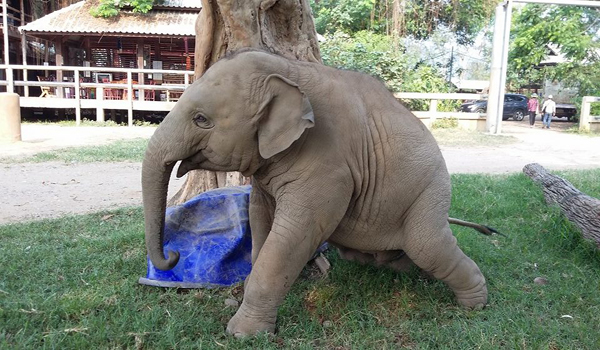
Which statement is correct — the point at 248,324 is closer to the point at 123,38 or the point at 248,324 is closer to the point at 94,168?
the point at 94,168

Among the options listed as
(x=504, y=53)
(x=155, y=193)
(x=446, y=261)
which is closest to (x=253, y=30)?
(x=155, y=193)

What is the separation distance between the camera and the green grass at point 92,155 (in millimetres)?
11102

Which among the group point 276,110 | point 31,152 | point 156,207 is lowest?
point 31,152

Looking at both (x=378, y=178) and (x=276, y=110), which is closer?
(x=276, y=110)

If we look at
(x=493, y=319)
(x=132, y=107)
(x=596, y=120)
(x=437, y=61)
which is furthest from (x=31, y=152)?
(x=437, y=61)

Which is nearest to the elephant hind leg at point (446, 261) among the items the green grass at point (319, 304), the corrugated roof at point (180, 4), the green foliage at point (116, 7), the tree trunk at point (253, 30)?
the green grass at point (319, 304)

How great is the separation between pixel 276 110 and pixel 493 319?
2.07m

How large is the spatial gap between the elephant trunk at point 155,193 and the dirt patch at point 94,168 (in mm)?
4075

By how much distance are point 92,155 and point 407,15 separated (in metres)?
18.2

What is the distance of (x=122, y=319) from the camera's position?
3.26 meters

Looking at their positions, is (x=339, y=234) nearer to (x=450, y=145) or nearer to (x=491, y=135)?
(x=450, y=145)

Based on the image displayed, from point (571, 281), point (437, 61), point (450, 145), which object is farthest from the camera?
point (437, 61)

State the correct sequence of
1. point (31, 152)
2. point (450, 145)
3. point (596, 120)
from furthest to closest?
point (596, 120), point (450, 145), point (31, 152)

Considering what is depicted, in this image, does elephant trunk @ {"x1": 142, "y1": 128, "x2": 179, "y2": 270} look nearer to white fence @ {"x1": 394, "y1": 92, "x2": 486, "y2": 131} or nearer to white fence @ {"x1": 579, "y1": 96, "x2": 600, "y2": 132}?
white fence @ {"x1": 394, "y1": 92, "x2": 486, "y2": 131}
